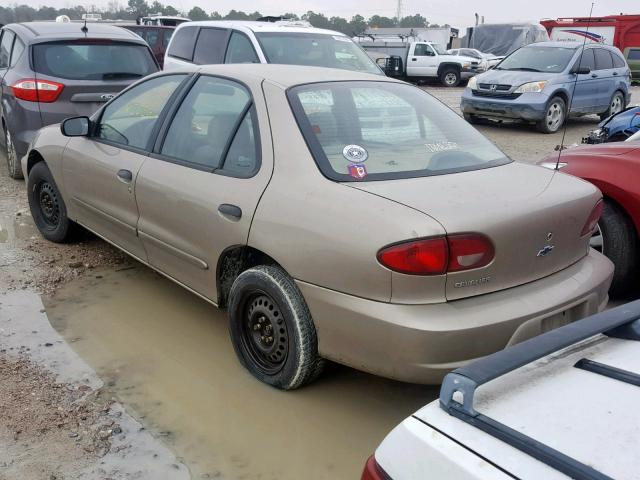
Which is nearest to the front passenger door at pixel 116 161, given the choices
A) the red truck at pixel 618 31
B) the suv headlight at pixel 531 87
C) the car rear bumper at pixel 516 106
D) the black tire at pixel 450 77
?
the car rear bumper at pixel 516 106

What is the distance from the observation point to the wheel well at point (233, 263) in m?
3.25

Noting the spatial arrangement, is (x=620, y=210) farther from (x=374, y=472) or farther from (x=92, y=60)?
(x=92, y=60)

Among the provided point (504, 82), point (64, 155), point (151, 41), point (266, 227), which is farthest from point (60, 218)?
point (151, 41)

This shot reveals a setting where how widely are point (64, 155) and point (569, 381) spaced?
418cm

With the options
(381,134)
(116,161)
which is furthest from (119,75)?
(381,134)

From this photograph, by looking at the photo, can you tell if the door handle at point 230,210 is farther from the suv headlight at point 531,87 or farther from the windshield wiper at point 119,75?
the suv headlight at point 531,87

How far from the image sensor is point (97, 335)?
3.81 metres

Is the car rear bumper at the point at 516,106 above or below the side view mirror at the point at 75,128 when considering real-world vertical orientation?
below

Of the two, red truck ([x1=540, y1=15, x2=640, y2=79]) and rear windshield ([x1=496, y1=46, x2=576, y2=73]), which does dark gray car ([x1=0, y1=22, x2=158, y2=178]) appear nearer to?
rear windshield ([x1=496, y1=46, x2=576, y2=73])

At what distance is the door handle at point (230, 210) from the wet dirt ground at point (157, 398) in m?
0.86

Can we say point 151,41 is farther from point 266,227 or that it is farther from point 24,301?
point 266,227

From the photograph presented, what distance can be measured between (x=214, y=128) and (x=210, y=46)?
554cm

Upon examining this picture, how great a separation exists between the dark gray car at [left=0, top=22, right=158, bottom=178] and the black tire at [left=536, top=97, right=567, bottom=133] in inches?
300

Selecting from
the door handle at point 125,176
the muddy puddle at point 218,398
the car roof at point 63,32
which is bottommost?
the muddy puddle at point 218,398
